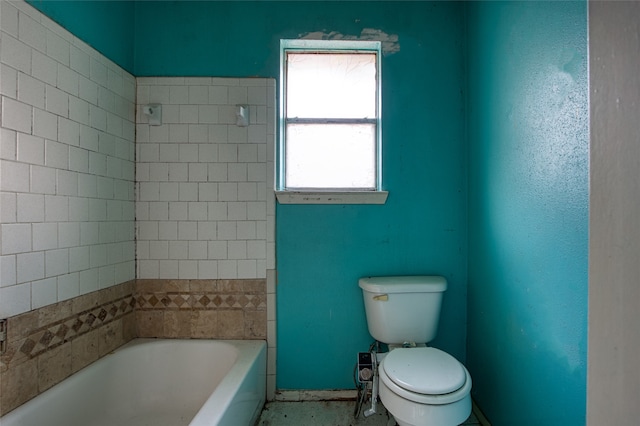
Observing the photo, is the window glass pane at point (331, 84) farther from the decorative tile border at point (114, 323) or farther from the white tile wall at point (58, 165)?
the decorative tile border at point (114, 323)

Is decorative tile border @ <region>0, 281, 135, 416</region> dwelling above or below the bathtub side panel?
above

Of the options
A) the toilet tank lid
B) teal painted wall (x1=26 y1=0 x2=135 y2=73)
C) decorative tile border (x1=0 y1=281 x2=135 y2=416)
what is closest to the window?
the toilet tank lid

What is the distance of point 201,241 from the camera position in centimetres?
178

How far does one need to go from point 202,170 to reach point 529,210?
1.64m

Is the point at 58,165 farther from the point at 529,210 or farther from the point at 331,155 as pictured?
the point at 529,210

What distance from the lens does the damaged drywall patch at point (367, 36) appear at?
1.78m

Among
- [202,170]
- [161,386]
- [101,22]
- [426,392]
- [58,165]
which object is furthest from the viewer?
[202,170]

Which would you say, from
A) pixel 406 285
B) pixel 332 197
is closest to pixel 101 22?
pixel 332 197

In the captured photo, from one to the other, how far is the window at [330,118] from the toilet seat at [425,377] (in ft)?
3.08

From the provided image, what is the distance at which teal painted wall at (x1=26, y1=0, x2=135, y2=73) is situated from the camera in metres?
1.31

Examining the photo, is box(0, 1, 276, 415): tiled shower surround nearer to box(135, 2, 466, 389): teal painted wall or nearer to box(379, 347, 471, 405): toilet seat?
box(135, 2, 466, 389): teal painted wall

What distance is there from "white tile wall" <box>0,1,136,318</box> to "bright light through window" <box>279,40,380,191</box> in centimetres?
92

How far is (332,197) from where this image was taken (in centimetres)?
175

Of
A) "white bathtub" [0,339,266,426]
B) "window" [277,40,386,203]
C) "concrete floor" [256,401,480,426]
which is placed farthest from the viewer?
"window" [277,40,386,203]
